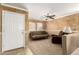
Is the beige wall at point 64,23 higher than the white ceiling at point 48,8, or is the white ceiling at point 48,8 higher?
the white ceiling at point 48,8

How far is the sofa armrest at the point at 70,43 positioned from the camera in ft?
7.45

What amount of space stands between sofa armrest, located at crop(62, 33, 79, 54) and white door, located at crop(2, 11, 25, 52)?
0.84 meters

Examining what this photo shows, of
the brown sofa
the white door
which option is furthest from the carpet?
the white door

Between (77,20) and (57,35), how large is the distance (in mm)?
498

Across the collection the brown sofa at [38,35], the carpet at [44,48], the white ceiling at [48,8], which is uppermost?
the white ceiling at [48,8]

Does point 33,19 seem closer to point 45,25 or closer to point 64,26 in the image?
point 45,25

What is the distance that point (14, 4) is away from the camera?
2221mm

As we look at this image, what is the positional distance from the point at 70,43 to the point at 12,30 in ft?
3.97

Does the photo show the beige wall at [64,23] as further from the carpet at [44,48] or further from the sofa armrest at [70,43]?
the carpet at [44,48]

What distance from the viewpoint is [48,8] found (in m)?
2.29

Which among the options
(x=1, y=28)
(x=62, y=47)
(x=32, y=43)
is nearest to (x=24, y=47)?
(x=32, y=43)

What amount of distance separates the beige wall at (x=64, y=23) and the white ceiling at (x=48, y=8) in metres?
0.11

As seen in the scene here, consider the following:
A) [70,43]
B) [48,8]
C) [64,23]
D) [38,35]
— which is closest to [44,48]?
[38,35]

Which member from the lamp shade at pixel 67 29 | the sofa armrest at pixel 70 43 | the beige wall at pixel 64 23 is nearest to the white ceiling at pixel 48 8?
the beige wall at pixel 64 23
